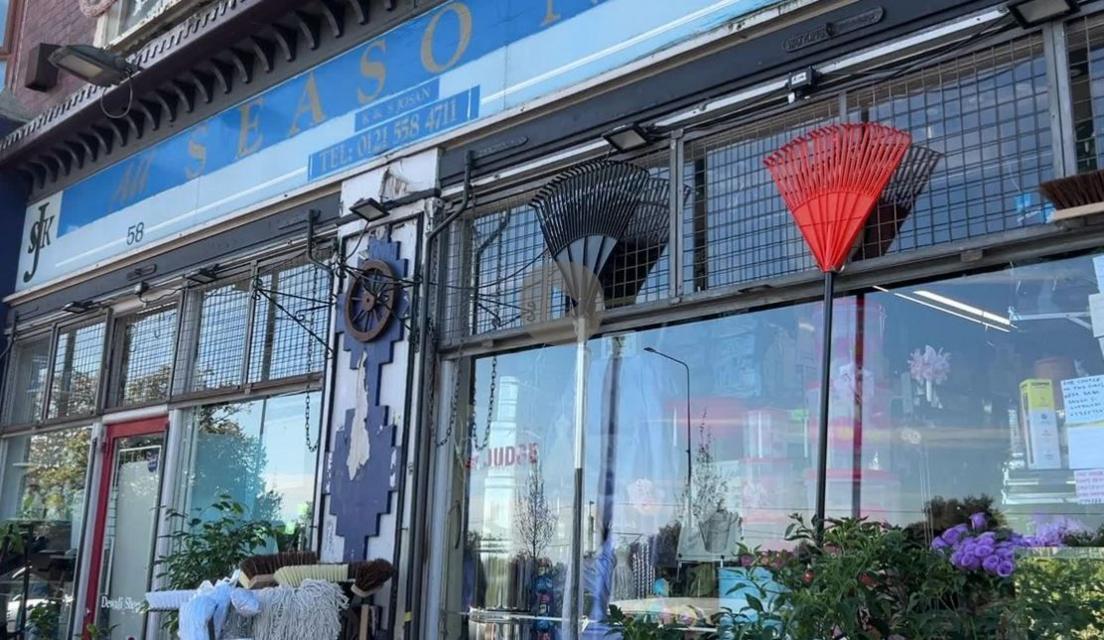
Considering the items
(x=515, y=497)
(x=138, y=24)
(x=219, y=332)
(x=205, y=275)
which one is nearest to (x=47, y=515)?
(x=219, y=332)

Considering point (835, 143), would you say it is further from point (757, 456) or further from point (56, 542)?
point (56, 542)

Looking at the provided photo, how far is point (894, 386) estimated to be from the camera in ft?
12.9

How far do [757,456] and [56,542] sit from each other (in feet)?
21.4

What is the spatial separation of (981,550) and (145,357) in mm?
6690

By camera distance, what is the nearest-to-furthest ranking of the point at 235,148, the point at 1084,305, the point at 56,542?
the point at 1084,305 → the point at 235,148 → the point at 56,542

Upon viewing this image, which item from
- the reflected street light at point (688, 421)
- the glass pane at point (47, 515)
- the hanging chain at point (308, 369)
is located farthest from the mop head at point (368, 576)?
the glass pane at point (47, 515)

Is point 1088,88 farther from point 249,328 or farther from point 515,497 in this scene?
point 249,328

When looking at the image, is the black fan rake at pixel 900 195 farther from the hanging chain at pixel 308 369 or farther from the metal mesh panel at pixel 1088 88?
the hanging chain at pixel 308 369

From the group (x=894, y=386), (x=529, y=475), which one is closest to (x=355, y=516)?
(x=529, y=475)

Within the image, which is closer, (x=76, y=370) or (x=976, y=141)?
(x=976, y=141)

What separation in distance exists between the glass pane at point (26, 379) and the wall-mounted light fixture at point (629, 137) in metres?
6.66

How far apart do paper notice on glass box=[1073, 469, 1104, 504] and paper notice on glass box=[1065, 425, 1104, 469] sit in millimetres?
20

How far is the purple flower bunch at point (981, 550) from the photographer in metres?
2.85

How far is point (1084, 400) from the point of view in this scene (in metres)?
3.30
